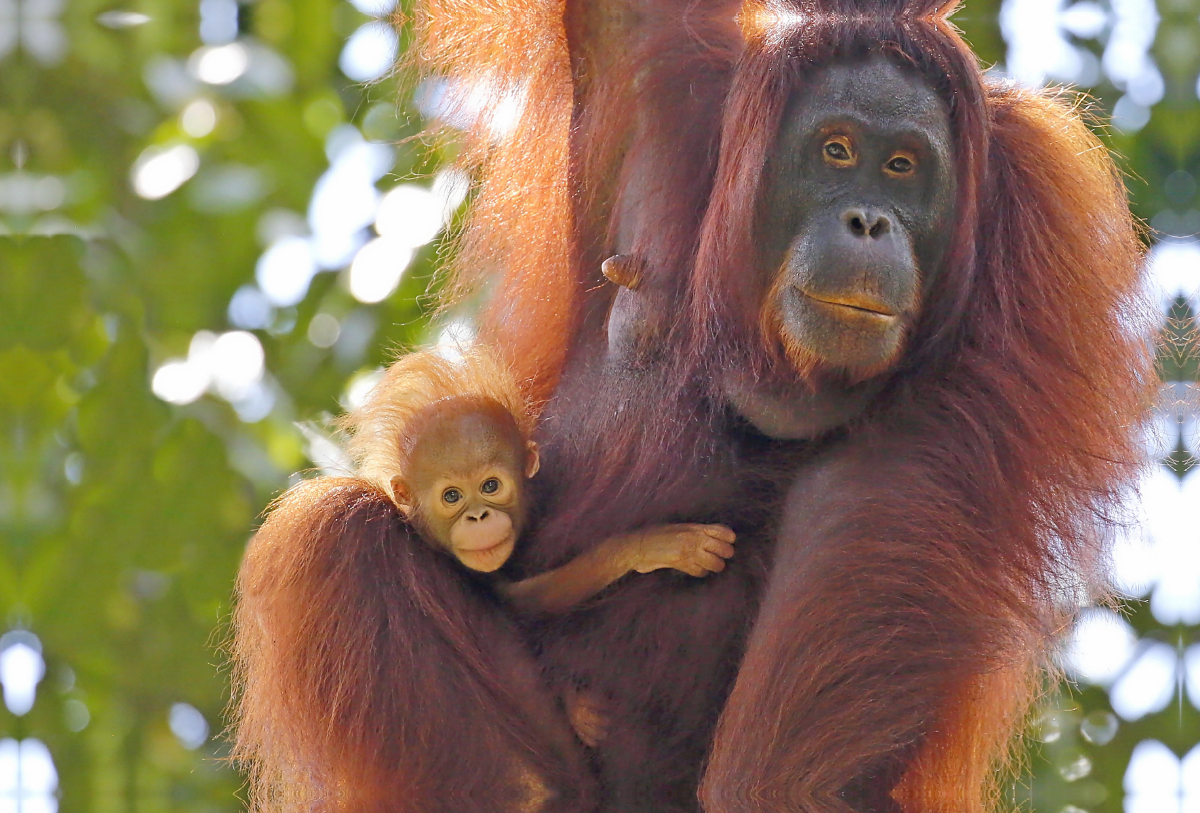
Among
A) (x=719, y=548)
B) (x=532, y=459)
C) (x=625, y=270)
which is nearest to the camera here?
(x=719, y=548)

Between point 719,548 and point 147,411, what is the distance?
1.84m

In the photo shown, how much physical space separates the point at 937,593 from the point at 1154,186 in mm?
1690

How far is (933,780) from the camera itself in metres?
1.85

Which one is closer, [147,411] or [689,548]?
[689,548]

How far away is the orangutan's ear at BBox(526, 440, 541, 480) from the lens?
2.13 m

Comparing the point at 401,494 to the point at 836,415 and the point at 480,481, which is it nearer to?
the point at 480,481

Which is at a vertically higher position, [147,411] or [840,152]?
[840,152]

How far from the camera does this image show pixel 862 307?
1.69 meters

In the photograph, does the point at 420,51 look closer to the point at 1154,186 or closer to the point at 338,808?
the point at 338,808

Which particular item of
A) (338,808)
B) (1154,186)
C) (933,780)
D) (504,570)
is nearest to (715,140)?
(504,570)

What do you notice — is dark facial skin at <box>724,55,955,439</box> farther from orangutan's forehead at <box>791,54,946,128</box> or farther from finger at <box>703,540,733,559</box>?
finger at <box>703,540,733,559</box>

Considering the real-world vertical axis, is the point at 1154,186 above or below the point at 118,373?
above

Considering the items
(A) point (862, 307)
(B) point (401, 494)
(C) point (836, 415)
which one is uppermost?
(A) point (862, 307)

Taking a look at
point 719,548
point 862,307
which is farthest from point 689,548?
point 862,307
